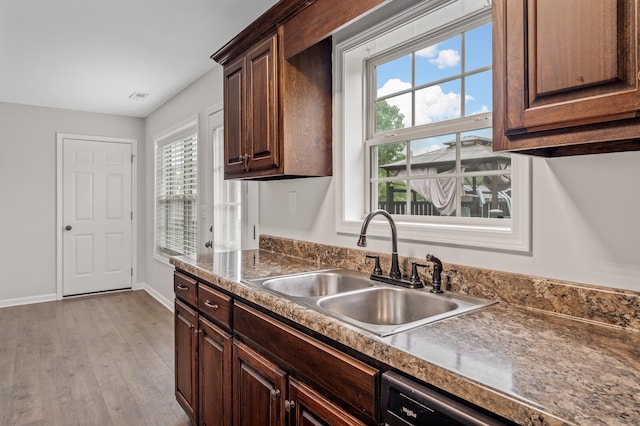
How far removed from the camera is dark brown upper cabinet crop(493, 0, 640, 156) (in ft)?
2.67

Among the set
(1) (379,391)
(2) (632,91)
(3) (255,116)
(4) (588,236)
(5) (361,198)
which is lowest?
(1) (379,391)

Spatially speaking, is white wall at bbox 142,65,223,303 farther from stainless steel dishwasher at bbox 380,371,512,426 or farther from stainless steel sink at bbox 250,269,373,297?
stainless steel dishwasher at bbox 380,371,512,426

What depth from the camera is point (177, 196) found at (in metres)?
A: 4.64

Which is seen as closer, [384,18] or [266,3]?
[384,18]

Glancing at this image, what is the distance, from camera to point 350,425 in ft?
3.46

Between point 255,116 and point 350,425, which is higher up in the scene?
point 255,116

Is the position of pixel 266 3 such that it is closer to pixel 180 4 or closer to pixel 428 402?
pixel 180 4

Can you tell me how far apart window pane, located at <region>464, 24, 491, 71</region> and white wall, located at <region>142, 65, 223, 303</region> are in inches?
92.1

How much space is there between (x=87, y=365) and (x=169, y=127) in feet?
8.95

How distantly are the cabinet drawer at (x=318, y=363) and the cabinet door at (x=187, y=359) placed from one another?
0.66 metres

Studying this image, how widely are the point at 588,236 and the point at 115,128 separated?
18.8ft

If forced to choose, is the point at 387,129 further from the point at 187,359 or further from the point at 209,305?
the point at 187,359

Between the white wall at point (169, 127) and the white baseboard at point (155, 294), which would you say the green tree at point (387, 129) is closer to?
the white wall at point (169, 127)

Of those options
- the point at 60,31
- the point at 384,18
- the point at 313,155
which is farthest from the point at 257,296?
the point at 60,31
